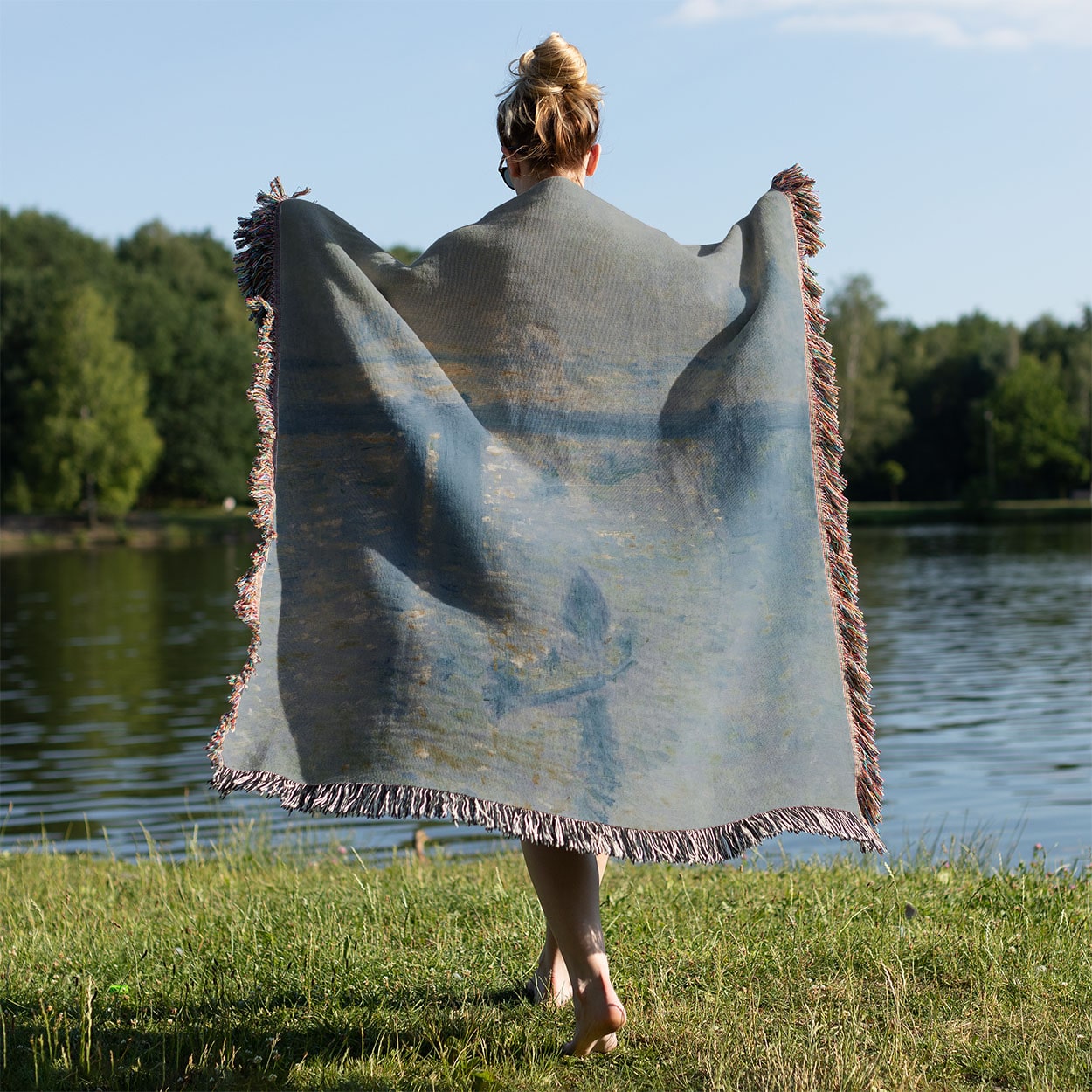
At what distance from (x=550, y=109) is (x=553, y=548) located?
3.20 feet

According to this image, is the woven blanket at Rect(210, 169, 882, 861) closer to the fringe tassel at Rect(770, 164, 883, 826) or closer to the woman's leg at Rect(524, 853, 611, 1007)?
the fringe tassel at Rect(770, 164, 883, 826)

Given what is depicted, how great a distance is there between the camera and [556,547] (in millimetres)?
2830

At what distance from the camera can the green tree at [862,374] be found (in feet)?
200

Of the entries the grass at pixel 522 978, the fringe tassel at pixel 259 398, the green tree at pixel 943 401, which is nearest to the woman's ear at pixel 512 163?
the fringe tassel at pixel 259 398

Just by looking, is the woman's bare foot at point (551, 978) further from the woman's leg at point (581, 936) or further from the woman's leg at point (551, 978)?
the woman's leg at point (581, 936)

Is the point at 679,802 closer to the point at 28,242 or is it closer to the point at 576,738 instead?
the point at 576,738

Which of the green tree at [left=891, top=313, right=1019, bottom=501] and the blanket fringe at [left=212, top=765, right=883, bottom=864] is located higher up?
the green tree at [left=891, top=313, right=1019, bottom=501]

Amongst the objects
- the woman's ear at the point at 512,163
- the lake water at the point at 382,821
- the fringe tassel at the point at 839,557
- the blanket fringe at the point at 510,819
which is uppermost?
the woman's ear at the point at 512,163

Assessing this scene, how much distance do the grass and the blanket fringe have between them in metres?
0.41

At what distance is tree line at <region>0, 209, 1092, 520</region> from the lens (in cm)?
4691

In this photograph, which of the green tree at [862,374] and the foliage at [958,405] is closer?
the green tree at [862,374]

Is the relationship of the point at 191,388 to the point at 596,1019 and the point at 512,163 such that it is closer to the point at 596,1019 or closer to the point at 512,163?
the point at 512,163

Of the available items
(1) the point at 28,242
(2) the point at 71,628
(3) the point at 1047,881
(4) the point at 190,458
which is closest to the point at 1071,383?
(4) the point at 190,458

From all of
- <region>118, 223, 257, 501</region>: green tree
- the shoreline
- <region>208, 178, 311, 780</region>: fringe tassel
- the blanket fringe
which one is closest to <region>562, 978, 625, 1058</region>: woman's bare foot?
the blanket fringe
